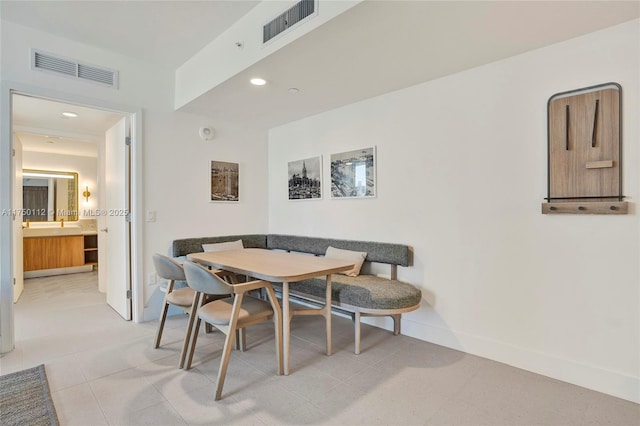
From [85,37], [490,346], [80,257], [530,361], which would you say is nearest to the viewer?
[530,361]

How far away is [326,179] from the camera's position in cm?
384

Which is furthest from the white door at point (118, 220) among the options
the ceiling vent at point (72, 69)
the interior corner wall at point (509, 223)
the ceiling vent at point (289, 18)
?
the interior corner wall at point (509, 223)

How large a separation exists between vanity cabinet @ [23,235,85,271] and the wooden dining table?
4569mm

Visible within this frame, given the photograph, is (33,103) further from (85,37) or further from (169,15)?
(169,15)

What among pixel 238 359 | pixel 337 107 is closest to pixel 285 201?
pixel 337 107

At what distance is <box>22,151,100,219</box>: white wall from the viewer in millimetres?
6068

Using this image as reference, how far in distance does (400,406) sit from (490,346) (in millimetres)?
1080

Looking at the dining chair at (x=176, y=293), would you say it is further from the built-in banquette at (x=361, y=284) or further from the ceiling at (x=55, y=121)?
the ceiling at (x=55, y=121)

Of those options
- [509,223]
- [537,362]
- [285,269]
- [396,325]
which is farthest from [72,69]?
[537,362]

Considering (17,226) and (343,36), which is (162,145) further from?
(343,36)

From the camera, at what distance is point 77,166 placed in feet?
21.4

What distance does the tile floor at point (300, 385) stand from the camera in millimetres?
1799

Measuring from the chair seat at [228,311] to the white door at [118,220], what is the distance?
1703 mm

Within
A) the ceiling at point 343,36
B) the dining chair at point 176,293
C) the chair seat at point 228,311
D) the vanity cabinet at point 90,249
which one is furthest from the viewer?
the vanity cabinet at point 90,249
